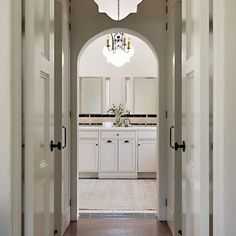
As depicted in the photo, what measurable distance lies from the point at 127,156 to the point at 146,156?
37 centimetres

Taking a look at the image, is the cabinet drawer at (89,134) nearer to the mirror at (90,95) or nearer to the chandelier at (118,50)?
the mirror at (90,95)

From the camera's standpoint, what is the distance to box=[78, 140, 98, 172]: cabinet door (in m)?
6.73

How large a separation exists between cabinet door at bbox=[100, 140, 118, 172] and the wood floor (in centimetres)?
268

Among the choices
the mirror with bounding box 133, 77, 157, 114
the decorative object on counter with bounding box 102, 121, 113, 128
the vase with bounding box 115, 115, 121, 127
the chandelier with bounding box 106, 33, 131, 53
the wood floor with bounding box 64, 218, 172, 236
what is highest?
the chandelier with bounding box 106, 33, 131, 53

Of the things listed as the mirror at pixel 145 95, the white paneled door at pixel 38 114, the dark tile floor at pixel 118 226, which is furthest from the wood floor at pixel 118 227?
the mirror at pixel 145 95

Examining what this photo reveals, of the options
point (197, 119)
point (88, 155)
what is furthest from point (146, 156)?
point (197, 119)

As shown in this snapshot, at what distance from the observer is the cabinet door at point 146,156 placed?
671 cm

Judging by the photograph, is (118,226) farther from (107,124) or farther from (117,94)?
(117,94)

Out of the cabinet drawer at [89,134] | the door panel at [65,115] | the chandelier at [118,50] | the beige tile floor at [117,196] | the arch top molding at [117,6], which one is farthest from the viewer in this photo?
the cabinet drawer at [89,134]

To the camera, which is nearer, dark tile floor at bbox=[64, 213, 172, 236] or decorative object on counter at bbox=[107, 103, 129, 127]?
dark tile floor at bbox=[64, 213, 172, 236]

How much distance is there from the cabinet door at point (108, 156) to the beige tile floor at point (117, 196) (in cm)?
27
